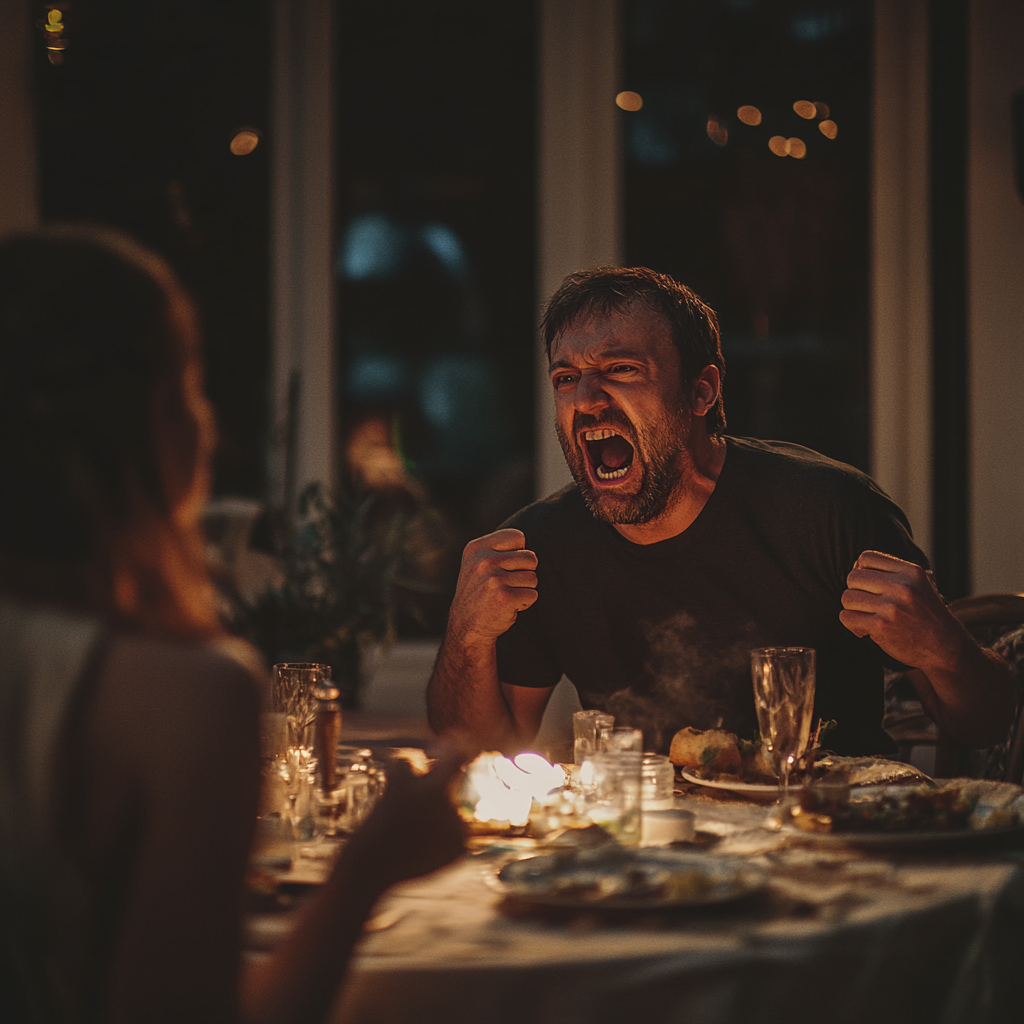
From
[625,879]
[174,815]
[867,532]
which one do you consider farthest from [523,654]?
[174,815]

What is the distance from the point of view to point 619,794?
1202mm

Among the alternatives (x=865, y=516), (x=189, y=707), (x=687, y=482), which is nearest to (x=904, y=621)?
(x=865, y=516)

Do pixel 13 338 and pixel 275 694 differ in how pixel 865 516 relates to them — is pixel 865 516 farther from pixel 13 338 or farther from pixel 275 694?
pixel 13 338

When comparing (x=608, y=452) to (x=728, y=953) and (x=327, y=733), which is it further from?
(x=728, y=953)

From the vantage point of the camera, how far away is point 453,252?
11.6 feet

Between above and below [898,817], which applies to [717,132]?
above

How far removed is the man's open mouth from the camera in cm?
201

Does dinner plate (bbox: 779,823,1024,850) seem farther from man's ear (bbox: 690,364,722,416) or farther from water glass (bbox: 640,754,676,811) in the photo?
man's ear (bbox: 690,364,722,416)

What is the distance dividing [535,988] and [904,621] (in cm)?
88

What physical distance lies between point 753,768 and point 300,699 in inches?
23.5

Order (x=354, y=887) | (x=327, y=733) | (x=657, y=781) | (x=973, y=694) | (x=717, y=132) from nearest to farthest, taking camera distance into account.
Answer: (x=354, y=887) < (x=327, y=733) < (x=657, y=781) < (x=973, y=694) < (x=717, y=132)

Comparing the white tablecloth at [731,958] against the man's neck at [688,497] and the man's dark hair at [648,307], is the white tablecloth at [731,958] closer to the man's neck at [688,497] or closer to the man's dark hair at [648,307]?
the man's neck at [688,497]

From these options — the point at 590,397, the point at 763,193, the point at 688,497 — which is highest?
the point at 763,193

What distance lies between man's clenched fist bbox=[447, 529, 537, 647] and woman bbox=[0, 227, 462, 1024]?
962 mm
